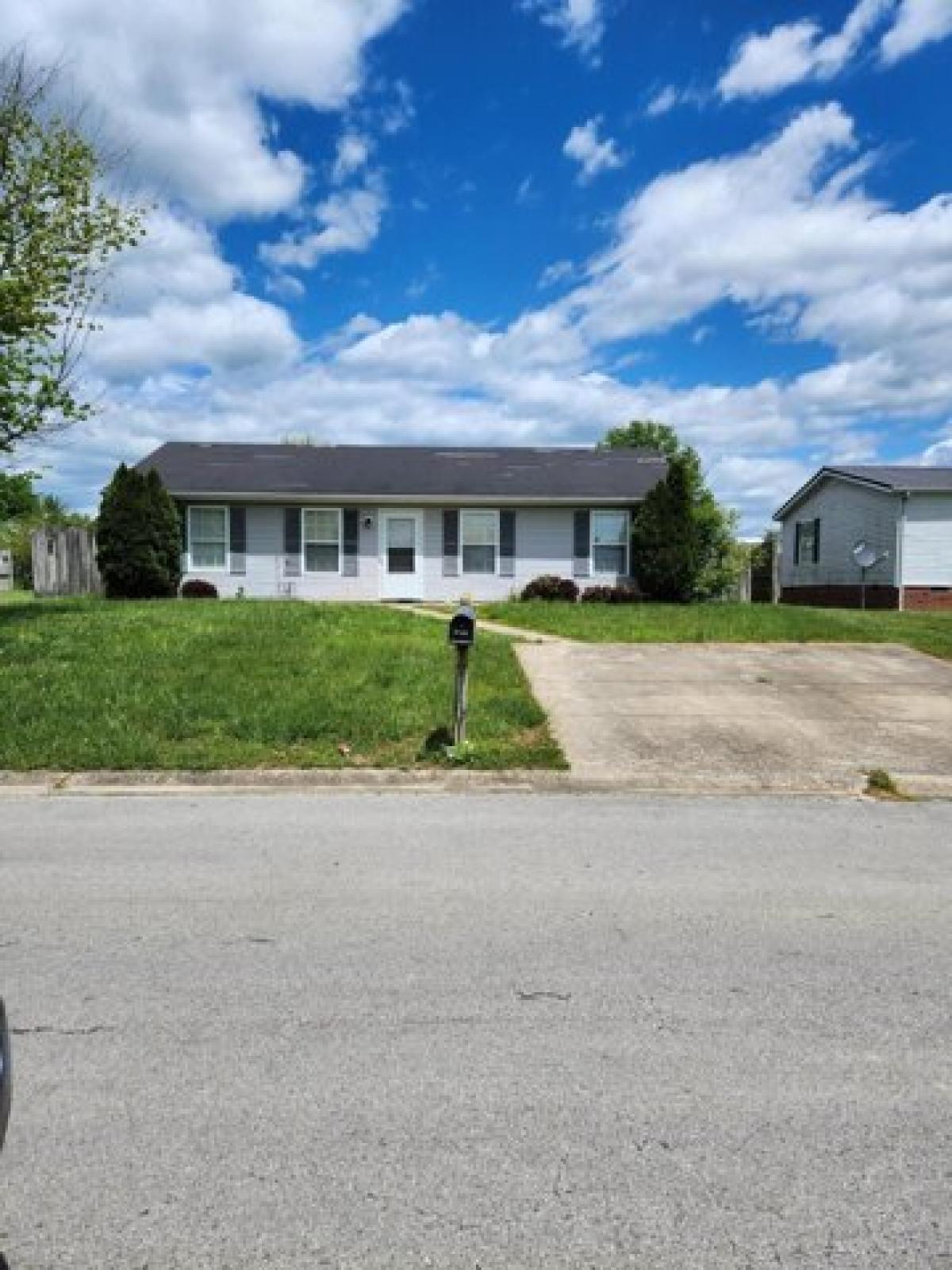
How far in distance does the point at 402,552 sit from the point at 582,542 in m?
4.63

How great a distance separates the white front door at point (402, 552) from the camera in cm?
2291

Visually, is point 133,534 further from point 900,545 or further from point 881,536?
point 881,536

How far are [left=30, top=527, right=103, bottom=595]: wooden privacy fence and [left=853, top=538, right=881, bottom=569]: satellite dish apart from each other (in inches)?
784

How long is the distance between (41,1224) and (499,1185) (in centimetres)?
112

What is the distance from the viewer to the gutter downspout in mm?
23078

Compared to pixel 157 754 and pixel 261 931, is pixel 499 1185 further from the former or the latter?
pixel 157 754

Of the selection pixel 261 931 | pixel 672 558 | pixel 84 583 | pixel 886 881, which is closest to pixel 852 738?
pixel 886 881

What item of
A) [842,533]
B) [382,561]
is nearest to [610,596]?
[382,561]

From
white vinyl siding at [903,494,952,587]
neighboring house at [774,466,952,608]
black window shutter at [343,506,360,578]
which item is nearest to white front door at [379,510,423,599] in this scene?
black window shutter at [343,506,360,578]

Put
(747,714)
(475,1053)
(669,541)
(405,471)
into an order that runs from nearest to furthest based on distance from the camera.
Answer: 1. (475,1053)
2. (747,714)
3. (669,541)
4. (405,471)

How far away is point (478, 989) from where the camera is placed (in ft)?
11.1

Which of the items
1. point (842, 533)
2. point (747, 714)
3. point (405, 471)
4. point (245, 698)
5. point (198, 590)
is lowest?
point (747, 714)

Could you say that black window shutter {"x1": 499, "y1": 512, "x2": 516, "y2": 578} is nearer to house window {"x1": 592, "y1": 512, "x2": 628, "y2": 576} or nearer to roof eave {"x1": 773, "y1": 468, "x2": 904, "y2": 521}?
house window {"x1": 592, "y1": 512, "x2": 628, "y2": 576}

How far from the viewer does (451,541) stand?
2284 cm
